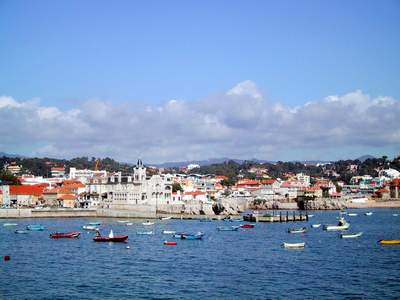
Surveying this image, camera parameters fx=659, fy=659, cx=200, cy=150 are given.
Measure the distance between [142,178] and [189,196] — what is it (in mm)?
13440

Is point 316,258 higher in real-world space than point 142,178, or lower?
lower

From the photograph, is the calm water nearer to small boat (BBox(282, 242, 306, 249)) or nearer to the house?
small boat (BBox(282, 242, 306, 249))

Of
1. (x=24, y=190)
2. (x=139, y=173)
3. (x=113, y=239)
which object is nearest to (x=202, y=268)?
(x=113, y=239)

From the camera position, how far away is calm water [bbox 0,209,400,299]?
36438 mm

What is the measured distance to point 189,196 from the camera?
137 meters

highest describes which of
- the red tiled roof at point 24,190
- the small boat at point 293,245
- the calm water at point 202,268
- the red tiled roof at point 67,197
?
the red tiled roof at point 24,190

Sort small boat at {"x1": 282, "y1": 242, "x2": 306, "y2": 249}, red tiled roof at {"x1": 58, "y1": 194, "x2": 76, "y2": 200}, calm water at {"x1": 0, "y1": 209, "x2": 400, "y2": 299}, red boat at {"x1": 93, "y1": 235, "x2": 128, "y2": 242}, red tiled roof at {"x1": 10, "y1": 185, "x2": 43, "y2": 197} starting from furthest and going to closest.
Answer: red tiled roof at {"x1": 10, "y1": 185, "x2": 43, "y2": 197} → red tiled roof at {"x1": 58, "y1": 194, "x2": 76, "y2": 200} → red boat at {"x1": 93, "y1": 235, "x2": 128, "y2": 242} → small boat at {"x1": 282, "y1": 242, "x2": 306, "y2": 249} → calm water at {"x1": 0, "y1": 209, "x2": 400, "y2": 299}

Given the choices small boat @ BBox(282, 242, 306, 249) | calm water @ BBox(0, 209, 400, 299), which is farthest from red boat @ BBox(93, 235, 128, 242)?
small boat @ BBox(282, 242, 306, 249)

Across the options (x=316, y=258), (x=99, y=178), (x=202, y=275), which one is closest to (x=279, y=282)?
(x=202, y=275)

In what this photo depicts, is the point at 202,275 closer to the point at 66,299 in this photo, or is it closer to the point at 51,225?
the point at 66,299

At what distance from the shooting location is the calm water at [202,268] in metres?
36.4

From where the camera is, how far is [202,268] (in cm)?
4538

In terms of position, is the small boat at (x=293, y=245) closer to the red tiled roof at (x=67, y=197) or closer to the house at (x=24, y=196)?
the red tiled roof at (x=67, y=197)

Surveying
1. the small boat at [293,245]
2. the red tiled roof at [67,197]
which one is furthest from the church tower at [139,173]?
the small boat at [293,245]
